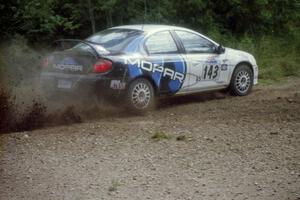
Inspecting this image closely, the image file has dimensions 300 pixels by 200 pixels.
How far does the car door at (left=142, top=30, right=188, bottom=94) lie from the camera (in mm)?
10612

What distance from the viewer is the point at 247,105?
1123cm

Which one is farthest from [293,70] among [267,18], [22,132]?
[22,132]

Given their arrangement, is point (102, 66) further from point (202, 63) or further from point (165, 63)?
point (202, 63)

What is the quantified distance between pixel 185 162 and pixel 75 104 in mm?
3544

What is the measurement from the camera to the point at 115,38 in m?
10.8

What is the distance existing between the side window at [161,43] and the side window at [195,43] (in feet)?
0.93

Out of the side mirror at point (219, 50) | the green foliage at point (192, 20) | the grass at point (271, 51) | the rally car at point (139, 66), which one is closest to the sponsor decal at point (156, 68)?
the rally car at point (139, 66)

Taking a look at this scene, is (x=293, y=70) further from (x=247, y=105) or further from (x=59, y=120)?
(x=59, y=120)

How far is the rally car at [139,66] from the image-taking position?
396 inches

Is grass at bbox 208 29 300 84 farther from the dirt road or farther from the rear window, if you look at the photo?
the dirt road

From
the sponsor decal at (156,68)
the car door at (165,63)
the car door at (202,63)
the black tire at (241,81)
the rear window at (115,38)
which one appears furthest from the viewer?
the black tire at (241,81)

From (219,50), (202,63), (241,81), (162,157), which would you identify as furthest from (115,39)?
(162,157)

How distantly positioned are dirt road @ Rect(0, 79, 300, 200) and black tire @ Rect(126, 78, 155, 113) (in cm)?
25

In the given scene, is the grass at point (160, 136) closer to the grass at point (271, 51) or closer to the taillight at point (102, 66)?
the taillight at point (102, 66)
